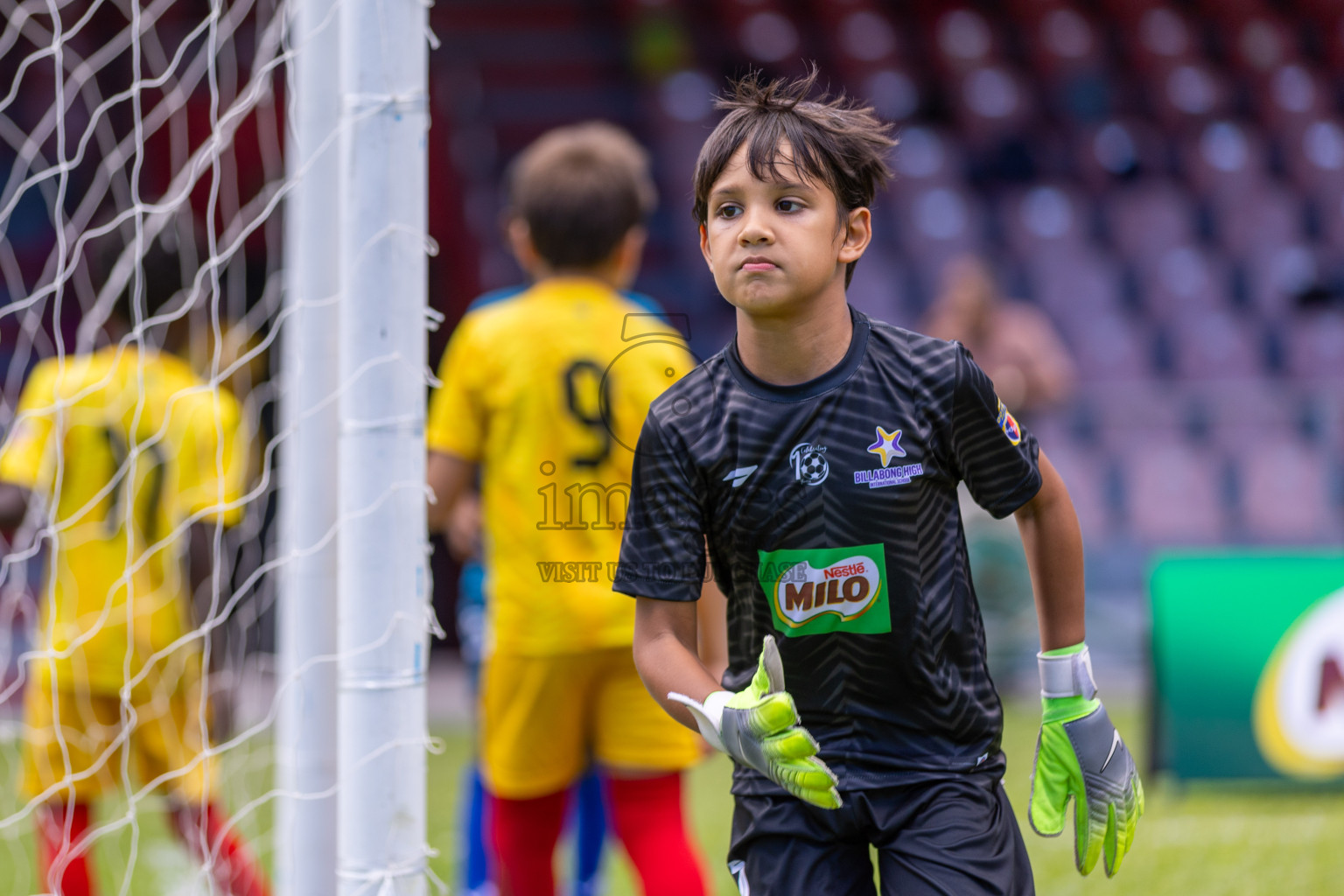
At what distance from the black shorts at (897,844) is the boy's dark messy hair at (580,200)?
4.02 feet

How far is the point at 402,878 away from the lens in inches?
79.5

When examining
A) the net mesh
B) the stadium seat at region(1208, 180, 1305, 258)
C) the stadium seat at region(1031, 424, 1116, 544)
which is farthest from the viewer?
the stadium seat at region(1208, 180, 1305, 258)

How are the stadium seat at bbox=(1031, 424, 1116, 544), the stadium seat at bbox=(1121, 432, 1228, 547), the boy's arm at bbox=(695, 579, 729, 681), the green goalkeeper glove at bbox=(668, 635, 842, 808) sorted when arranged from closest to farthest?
the green goalkeeper glove at bbox=(668, 635, 842, 808), the boy's arm at bbox=(695, 579, 729, 681), the stadium seat at bbox=(1121, 432, 1228, 547), the stadium seat at bbox=(1031, 424, 1116, 544)

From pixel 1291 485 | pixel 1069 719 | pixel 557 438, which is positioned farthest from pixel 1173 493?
pixel 1069 719

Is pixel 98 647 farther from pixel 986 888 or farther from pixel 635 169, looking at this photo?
pixel 986 888

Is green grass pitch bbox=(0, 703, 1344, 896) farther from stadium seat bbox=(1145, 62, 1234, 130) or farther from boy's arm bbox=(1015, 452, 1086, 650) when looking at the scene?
stadium seat bbox=(1145, 62, 1234, 130)

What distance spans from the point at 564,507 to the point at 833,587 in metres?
0.92

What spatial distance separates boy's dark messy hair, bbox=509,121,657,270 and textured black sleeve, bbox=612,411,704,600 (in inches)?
37.5

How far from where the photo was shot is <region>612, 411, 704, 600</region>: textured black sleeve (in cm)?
168

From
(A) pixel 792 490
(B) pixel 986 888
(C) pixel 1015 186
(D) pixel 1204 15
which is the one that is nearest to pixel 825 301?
(A) pixel 792 490

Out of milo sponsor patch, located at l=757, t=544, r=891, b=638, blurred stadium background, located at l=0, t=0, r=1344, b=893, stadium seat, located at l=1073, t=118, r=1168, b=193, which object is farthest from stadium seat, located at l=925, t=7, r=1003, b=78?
milo sponsor patch, located at l=757, t=544, r=891, b=638

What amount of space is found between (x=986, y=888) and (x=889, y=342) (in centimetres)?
68

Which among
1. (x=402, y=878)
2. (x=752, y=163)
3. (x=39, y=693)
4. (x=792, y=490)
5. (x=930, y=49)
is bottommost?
(x=402, y=878)

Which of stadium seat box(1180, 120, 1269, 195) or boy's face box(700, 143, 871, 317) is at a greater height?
stadium seat box(1180, 120, 1269, 195)
